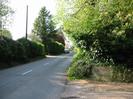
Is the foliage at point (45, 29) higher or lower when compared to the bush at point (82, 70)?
higher

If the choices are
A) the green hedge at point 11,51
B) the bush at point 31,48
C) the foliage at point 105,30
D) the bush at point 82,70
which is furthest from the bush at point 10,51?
the foliage at point 105,30

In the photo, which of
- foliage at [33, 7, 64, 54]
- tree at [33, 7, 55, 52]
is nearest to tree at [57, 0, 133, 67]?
foliage at [33, 7, 64, 54]

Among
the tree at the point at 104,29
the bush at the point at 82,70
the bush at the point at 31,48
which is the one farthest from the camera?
the bush at the point at 31,48

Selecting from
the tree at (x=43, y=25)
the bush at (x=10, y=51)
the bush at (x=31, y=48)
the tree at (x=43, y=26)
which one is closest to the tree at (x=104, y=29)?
the bush at (x=10, y=51)

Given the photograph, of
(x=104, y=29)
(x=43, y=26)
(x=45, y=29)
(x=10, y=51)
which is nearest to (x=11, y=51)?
(x=10, y=51)

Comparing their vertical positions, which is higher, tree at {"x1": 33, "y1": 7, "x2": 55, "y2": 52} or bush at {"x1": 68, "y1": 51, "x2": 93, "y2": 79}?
tree at {"x1": 33, "y1": 7, "x2": 55, "y2": 52}

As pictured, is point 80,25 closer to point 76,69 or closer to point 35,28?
point 76,69

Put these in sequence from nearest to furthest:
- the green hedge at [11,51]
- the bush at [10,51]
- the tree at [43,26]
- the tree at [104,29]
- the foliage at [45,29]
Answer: the tree at [104,29] < the bush at [10,51] < the green hedge at [11,51] < the foliage at [45,29] < the tree at [43,26]

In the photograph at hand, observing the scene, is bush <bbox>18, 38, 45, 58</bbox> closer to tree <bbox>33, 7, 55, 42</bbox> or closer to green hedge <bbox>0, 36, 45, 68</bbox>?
green hedge <bbox>0, 36, 45, 68</bbox>

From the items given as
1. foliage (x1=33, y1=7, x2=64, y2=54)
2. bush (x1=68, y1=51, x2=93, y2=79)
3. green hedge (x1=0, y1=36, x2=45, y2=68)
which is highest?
foliage (x1=33, y1=7, x2=64, y2=54)

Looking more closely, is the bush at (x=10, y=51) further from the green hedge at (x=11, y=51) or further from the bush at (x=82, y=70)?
the bush at (x=82, y=70)

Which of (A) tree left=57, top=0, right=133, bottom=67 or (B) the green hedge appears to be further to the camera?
(B) the green hedge

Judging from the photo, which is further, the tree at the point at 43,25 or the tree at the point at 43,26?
the tree at the point at 43,25

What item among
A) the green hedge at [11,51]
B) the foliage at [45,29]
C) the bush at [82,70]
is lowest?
the bush at [82,70]
